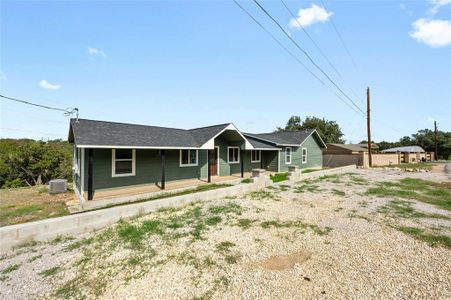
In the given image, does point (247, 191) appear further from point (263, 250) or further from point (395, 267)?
point (395, 267)

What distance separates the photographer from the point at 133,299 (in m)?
3.37

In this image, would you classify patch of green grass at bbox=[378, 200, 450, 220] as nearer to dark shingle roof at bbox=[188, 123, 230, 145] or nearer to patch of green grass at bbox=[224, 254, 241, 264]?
patch of green grass at bbox=[224, 254, 241, 264]

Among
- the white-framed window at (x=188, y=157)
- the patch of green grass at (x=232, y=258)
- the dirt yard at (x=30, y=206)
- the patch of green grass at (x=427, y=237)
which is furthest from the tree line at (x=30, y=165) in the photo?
the patch of green grass at (x=427, y=237)

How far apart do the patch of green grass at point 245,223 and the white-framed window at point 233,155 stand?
9526 mm

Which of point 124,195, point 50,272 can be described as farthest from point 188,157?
point 50,272

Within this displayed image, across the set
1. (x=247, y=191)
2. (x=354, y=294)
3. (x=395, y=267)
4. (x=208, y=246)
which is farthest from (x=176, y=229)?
(x=247, y=191)

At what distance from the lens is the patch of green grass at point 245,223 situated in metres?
6.34

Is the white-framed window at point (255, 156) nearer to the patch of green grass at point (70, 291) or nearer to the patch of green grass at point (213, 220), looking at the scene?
the patch of green grass at point (213, 220)

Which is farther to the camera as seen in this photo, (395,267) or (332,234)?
(332,234)

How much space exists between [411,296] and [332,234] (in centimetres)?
240

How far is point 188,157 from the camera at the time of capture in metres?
13.7

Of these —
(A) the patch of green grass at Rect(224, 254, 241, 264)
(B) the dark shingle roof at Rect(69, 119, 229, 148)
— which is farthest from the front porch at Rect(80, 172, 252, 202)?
(A) the patch of green grass at Rect(224, 254, 241, 264)

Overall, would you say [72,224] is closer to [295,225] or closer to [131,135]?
[131,135]

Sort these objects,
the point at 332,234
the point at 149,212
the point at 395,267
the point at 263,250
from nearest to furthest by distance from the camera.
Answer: the point at 395,267
the point at 263,250
the point at 332,234
the point at 149,212
